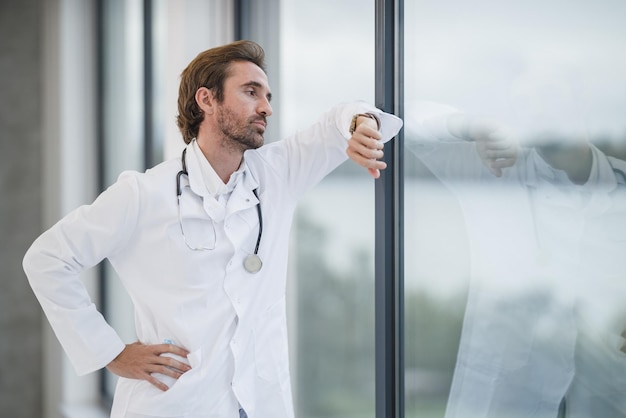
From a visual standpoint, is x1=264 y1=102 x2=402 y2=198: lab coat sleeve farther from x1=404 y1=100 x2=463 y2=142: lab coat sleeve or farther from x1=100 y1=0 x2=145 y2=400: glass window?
x1=100 y1=0 x2=145 y2=400: glass window

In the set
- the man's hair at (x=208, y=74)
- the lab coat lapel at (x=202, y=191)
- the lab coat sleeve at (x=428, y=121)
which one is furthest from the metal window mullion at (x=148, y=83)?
the lab coat sleeve at (x=428, y=121)

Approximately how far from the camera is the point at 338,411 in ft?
6.15

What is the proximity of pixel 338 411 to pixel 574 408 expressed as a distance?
0.76 m

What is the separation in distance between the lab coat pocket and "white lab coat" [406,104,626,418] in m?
0.39

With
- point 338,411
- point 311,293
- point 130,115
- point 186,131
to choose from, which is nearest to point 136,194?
point 186,131

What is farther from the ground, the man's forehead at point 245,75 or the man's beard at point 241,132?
the man's forehead at point 245,75

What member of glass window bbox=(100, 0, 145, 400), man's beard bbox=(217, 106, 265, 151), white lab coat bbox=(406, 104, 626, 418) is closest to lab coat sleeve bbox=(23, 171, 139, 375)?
man's beard bbox=(217, 106, 265, 151)

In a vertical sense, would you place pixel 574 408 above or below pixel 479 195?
below

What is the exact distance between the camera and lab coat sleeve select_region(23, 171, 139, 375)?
5.15 ft

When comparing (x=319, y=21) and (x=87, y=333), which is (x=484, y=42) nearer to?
(x=319, y=21)

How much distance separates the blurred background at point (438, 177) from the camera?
3.87 feet

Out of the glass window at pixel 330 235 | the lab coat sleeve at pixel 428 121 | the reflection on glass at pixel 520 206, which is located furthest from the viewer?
the glass window at pixel 330 235

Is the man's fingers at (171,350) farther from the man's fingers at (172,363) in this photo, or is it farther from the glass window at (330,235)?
the glass window at (330,235)

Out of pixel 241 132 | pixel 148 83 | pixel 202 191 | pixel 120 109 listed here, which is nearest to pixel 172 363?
pixel 202 191
